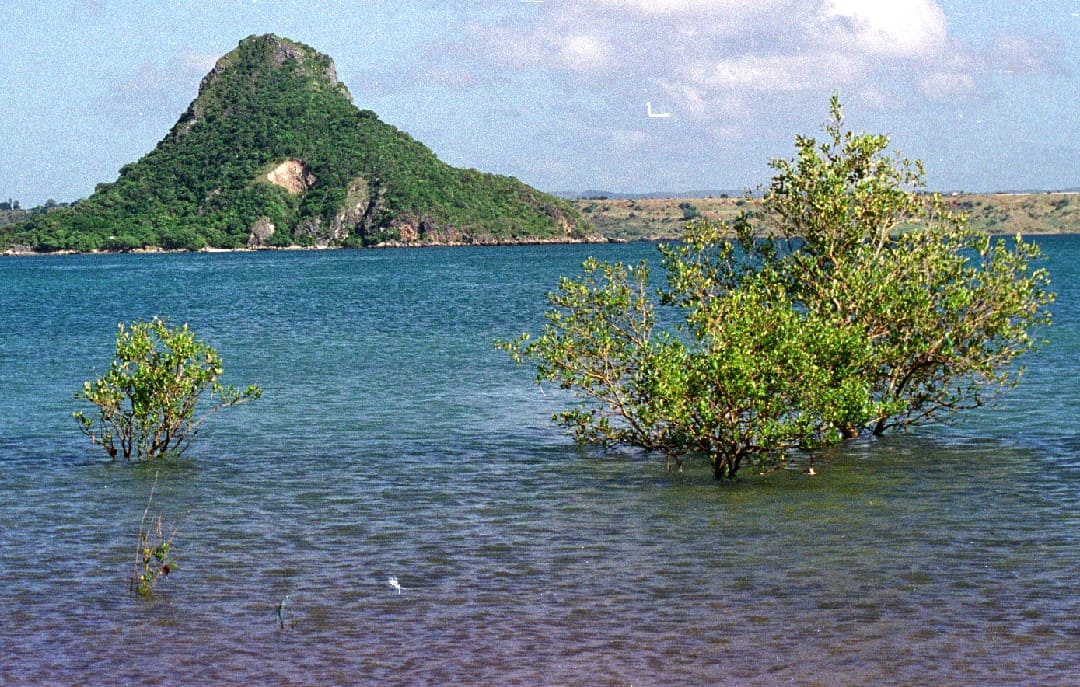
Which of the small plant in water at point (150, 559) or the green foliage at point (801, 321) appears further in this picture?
the green foliage at point (801, 321)

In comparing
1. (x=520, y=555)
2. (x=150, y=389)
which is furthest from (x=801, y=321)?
(x=150, y=389)

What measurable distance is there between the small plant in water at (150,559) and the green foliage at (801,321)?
8.16 m

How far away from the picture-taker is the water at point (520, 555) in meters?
14.4

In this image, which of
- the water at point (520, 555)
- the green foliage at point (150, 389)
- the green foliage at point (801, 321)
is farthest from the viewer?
the green foliage at point (150, 389)

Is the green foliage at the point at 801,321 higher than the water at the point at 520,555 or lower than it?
higher

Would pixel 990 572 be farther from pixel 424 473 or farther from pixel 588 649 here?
pixel 424 473

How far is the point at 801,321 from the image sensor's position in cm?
2669

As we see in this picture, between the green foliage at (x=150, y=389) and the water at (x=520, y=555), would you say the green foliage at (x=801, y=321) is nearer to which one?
the water at (x=520, y=555)

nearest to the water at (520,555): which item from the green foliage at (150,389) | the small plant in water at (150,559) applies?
the small plant in water at (150,559)

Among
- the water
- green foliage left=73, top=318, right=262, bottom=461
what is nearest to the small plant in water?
the water

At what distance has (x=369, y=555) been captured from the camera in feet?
63.5

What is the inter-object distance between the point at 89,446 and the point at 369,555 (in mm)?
12682

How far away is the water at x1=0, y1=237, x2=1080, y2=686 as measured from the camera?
1440 cm

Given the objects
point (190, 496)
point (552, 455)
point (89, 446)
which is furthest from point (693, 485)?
point (89, 446)
